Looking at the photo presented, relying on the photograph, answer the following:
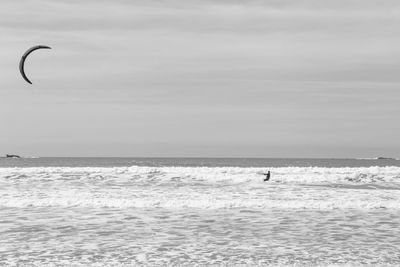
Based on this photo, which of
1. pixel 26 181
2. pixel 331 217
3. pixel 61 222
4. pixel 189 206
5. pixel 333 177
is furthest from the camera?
pixel 333 177

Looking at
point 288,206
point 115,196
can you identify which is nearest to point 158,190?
point 115,196

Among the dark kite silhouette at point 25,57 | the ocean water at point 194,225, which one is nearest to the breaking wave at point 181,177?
the ocean water at point 194,225

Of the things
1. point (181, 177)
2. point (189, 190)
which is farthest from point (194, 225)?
point (181, 177)

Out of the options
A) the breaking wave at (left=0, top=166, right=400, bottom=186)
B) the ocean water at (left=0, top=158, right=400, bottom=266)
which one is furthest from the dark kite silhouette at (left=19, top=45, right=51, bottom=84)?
the breaking wave at (left=0, top=166, right=400, bottom=186)

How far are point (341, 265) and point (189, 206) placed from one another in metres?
7.32

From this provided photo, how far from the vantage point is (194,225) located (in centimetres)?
1102

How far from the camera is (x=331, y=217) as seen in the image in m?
12.4

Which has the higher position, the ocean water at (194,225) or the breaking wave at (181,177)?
the breaking wave at (181,177)

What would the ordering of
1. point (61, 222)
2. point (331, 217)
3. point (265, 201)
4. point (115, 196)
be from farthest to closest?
point (115, 196) < point (265, 201) < point (331, 217) < point (61, 222)

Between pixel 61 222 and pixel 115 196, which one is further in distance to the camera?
pixel 115 196

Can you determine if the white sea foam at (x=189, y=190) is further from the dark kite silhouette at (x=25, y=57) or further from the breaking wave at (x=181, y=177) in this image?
the dark kite silhouette at (x=25, y=57)

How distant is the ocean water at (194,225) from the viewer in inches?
318

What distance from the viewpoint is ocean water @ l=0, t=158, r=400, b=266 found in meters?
8.09

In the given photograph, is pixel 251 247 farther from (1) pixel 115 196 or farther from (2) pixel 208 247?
(1) pixel 115 196
